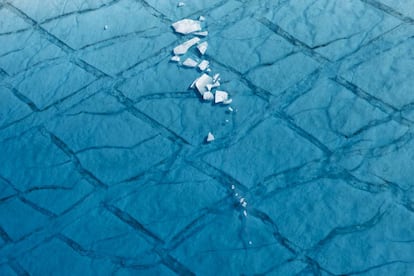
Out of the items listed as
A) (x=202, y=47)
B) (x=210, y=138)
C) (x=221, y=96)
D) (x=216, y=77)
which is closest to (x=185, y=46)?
(x=202, y=47)

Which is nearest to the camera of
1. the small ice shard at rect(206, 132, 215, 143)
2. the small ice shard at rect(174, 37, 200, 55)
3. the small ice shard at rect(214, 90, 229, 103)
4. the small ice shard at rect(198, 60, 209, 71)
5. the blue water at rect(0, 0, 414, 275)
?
the blue water at rect(0, 0, 414, 275)

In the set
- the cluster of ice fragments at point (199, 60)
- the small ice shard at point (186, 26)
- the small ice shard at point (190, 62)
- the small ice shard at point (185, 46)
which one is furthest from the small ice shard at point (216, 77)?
the small ice shard at point (186, 26)

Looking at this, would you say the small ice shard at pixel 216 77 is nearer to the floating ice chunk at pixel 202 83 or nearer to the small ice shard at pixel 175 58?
the floating ice chunk at pixel 202 83

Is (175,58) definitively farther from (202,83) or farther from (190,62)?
(202,83)

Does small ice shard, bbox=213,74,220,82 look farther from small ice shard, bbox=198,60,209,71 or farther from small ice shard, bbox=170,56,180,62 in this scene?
small ice shard, bbox=170,56,180,62

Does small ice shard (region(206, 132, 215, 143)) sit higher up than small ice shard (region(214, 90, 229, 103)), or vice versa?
small ice shard (region(214, 90, 229, 103))

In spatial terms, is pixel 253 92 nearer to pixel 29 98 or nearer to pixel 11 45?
pixel 29 98

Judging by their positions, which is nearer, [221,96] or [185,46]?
[221,96]

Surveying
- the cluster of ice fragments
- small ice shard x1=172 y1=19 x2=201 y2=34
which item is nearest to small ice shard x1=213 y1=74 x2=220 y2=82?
the cluster of ice fragments
